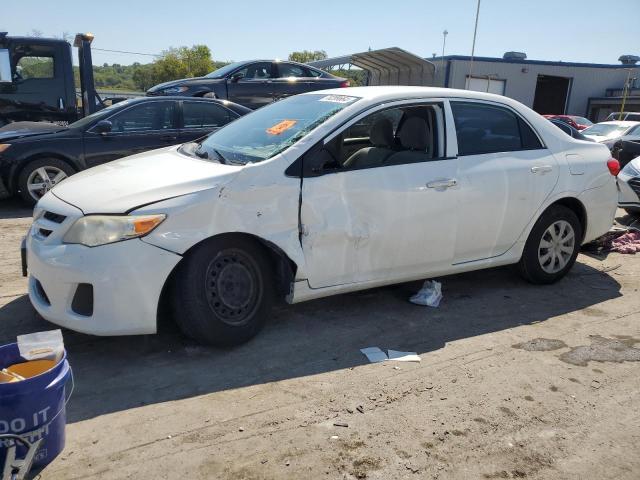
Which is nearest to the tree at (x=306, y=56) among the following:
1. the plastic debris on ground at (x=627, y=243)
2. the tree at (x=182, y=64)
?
the tree at (x=182, y=64)

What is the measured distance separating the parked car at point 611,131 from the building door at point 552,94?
19.3m

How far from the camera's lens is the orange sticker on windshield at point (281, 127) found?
3.93 metres

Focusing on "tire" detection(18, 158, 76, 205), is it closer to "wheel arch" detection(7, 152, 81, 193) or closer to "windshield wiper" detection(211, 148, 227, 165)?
"wheel arch" detection(7, 152, 81, 193)

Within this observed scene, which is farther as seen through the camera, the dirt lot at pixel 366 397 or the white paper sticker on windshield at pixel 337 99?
the white paper sticker on windshield at pixel 337 99

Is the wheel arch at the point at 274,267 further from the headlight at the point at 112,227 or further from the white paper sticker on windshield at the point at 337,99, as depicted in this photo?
the white paper sticker on windshield at the point at 337,99

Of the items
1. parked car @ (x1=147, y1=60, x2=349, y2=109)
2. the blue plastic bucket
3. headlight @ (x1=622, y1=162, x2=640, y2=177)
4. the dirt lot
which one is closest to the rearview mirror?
parked car @ (x1=147, y1=60, x2=349, y2=109)

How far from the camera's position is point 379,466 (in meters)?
2.52

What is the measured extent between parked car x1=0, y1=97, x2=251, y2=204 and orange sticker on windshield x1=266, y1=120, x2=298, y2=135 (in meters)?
4.05

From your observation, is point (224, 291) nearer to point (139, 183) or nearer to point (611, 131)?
point (139, 183)

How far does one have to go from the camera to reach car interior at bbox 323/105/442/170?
156 inches

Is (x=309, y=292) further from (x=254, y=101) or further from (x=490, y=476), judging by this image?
(x=254, y=101)

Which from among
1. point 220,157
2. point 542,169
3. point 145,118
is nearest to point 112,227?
point 220,157

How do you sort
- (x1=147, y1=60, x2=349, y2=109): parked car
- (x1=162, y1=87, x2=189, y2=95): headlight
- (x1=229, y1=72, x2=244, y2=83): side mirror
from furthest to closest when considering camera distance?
(x1=229, y1=72, x2=244, y2=83): side mirror, (x1=147, y1=60, x2=349, y2=109): parked car, (x1=162, y1=87, x2=189, y2=95): headlight

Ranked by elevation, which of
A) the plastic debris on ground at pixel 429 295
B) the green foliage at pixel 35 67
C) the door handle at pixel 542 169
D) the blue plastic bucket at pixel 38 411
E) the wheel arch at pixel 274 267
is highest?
the green foliage at pixel 35 67
